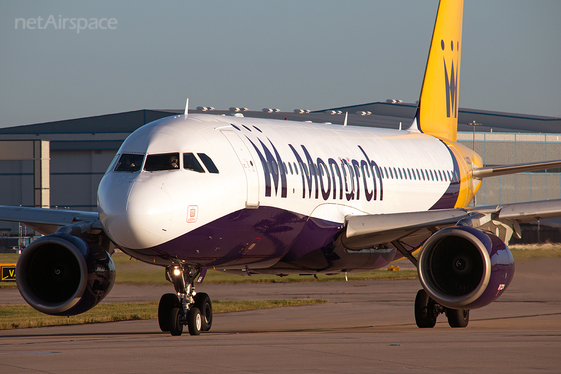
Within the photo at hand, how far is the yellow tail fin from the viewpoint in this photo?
2633cm

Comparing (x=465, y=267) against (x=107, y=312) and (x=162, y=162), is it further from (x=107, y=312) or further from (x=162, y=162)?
(x=107, y=312)

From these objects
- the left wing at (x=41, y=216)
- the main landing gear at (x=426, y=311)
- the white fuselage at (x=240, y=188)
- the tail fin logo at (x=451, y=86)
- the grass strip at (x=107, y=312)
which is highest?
the tail fin logo at (x=451, y=86)

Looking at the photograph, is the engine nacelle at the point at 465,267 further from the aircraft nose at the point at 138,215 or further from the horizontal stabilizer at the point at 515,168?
the horizontal stabilizer at the point at 515,168

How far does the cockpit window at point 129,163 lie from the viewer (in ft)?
45.1

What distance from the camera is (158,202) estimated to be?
12789 mm

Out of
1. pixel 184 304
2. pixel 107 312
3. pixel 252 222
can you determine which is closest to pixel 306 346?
pixel 252 222

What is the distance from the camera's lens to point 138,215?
12.6 meters

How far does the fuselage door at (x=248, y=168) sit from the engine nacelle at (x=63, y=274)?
11.5 feet

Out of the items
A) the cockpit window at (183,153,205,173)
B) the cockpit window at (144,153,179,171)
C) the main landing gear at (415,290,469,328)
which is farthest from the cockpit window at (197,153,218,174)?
the main landing gear at (415,290,469,328)

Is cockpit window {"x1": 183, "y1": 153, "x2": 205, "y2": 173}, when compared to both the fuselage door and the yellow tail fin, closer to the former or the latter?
the fuselage door

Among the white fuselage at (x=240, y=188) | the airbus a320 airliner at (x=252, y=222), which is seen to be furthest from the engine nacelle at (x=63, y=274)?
the white fuselage at (x=240, y=188)

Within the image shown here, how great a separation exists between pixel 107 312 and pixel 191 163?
10.7 metres

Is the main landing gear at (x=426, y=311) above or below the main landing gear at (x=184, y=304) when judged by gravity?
below

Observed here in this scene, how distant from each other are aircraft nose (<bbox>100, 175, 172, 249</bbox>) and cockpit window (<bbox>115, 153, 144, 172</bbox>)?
0.66m
